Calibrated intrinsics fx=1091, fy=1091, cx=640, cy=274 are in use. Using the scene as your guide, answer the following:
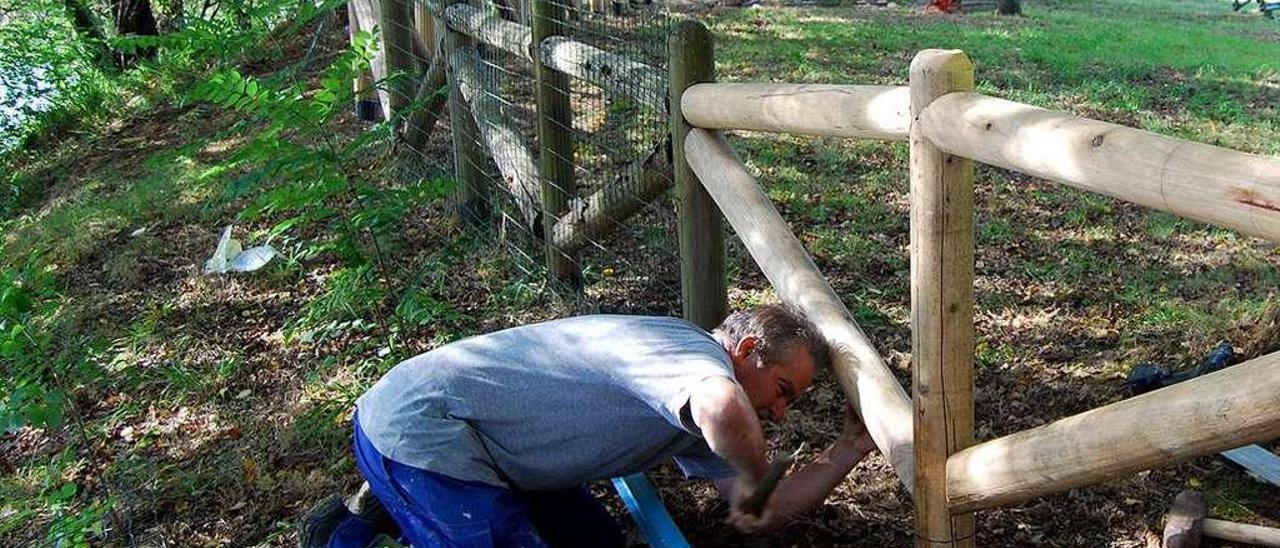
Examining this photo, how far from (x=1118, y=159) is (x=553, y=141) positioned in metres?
3.38

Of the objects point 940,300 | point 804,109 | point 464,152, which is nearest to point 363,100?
point 464,152

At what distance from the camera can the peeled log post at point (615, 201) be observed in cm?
407

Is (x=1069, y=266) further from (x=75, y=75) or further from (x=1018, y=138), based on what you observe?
(x=75, y=75)

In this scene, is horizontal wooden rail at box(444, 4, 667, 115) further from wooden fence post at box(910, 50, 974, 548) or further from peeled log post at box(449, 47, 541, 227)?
wooden fence post at box(910, 50, 974, 548)

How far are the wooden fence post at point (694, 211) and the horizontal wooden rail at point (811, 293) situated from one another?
0.41ft

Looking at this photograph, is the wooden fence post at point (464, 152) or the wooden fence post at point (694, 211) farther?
the wooden fence post at point (464, 152)

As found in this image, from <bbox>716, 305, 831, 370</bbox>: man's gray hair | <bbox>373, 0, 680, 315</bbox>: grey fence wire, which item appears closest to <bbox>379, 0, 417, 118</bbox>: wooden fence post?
<bbox>373, 0, 680, 315</bbox>: grey fence wire

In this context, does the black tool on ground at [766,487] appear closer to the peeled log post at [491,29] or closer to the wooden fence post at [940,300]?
the wooden fence post at [940,300]

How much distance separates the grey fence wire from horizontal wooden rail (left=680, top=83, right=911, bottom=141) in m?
0.42

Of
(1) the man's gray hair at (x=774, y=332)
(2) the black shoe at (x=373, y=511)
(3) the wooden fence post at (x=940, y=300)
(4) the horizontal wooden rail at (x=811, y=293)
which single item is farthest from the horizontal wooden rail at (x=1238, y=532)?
(2) the black shoe at (x=373, y=511)

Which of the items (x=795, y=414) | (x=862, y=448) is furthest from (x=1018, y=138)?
(x=795, y=414)

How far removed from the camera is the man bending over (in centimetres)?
263

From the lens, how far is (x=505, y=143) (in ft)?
17.4

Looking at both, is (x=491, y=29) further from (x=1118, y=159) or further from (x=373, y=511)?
(x=1118, y=159)
